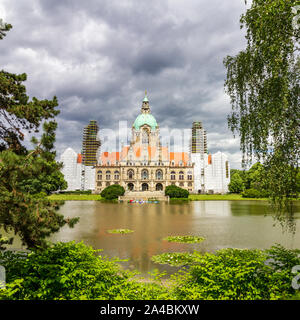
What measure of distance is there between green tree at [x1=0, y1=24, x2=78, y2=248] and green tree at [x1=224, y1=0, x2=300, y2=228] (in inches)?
241

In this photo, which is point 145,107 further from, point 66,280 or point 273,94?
point 66,280

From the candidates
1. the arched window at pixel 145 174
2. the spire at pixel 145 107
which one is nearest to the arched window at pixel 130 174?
the arched window at pixel 145 174

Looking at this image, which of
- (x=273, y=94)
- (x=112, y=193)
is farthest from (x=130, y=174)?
(x=273, y=94)

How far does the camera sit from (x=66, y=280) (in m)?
5.14

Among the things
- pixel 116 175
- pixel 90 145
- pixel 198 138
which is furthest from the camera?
pixel 198 138

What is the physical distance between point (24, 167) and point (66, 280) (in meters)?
2.77

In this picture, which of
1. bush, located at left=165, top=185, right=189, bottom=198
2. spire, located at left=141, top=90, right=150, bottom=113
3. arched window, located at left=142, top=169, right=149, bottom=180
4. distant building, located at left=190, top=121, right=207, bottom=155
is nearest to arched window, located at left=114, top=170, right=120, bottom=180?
arched window, located at left=142, top=169, right=149, bottom=180

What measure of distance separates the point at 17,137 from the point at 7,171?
178cm

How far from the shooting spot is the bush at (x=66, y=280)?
470 centimetres

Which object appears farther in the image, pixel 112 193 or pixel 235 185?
pixel 235 185

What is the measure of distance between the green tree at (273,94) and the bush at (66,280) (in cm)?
500

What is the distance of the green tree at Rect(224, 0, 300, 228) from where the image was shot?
623cm

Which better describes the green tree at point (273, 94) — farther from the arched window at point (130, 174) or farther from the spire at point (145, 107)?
the spire at point (145, 107)
